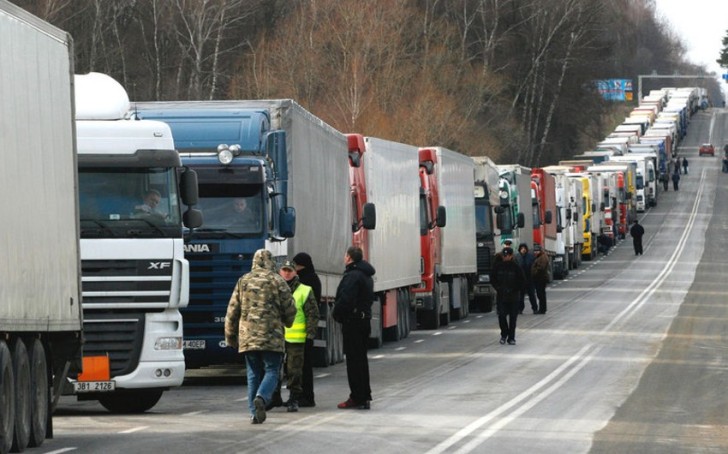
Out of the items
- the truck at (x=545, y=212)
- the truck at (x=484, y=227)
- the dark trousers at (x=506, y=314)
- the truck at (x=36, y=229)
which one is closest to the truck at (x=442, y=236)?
the truck at (x=484, y=227)

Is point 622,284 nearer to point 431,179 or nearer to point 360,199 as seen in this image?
point 431,179

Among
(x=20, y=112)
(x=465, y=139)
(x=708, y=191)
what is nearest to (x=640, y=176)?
(x=708, y=191)

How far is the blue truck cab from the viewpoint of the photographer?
21734mm

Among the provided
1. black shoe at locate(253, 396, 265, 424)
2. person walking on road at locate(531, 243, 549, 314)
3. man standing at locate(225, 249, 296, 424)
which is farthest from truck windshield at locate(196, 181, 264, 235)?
person walking on road at locate(531, 243, 549, 314)

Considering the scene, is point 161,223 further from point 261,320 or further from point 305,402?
point 305,402

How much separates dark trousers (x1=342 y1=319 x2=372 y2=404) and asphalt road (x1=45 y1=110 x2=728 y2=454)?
209 mm

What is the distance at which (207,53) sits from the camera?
87125mm

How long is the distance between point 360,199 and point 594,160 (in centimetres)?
8495

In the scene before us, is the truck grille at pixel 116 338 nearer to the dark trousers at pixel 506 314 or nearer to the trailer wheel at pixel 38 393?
the trailer wheel at pixel 38 393

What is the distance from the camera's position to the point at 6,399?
532 inches

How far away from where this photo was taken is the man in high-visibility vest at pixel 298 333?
18484 millimetres

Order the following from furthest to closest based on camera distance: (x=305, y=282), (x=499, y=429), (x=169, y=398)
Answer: (x=169, y=398) < (x=305, y=282) < (x=499, y=429)

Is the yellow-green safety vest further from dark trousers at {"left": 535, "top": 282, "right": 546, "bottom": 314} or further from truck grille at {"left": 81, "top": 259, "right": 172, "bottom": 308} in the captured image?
dark trousers at {"left": 535, "top": 282, "right": 546, "bottom": 314}

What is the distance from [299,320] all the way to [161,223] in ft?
5.25
